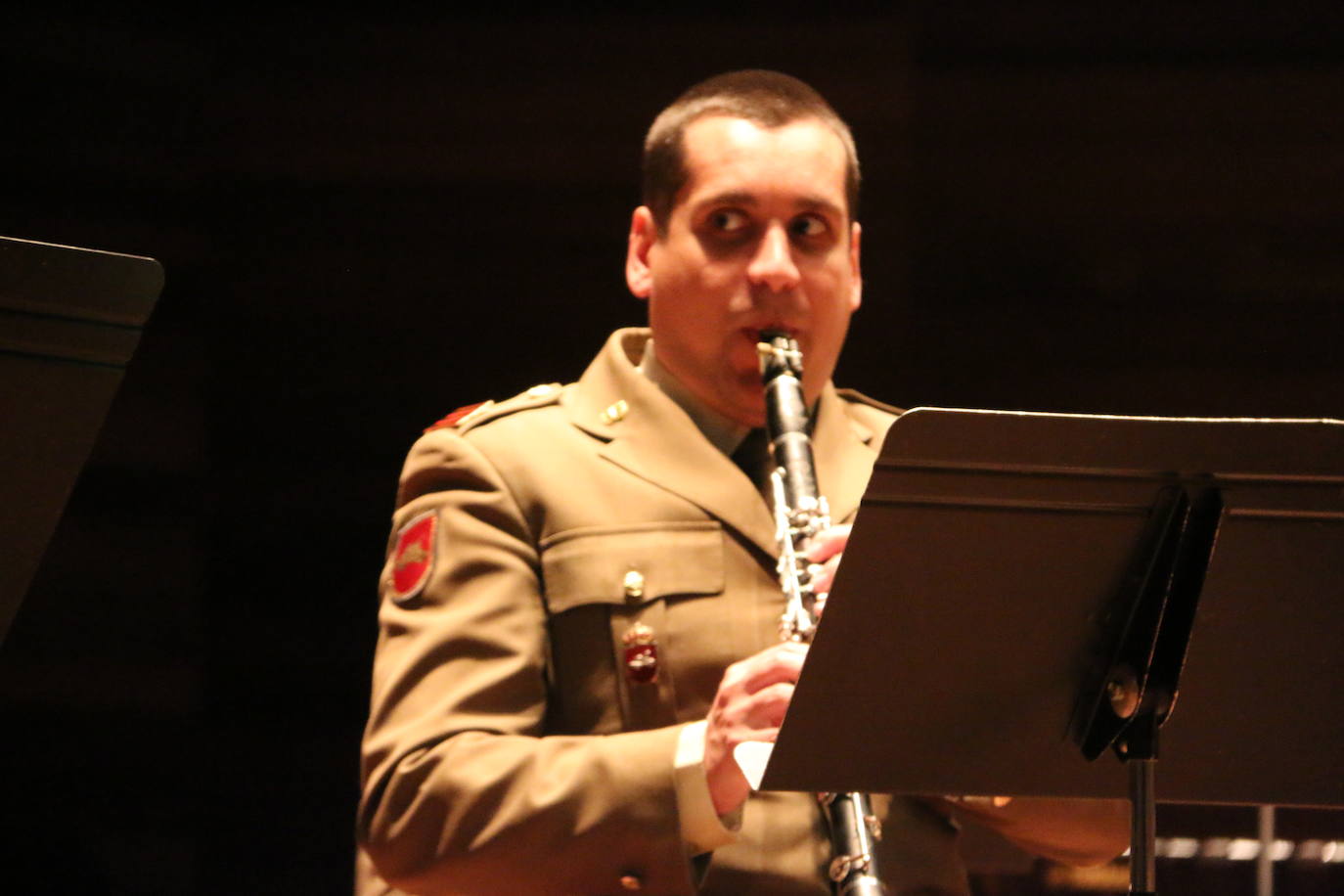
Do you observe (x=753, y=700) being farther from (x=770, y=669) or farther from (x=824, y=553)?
(x=824, y=553)

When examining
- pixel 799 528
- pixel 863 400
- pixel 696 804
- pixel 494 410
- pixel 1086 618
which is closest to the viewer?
pixel 1086 618

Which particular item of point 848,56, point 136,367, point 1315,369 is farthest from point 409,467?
point 1315,369

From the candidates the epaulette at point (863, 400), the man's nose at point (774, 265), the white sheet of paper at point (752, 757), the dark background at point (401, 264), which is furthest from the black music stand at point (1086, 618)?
the dark background at point (401, 264)

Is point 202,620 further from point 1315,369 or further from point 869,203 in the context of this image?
point 1315,369

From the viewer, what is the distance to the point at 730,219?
204cm

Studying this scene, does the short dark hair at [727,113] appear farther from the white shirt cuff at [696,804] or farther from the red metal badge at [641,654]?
the white shirt cuff at [696,804]

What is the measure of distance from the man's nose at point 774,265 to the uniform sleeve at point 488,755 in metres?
0.38

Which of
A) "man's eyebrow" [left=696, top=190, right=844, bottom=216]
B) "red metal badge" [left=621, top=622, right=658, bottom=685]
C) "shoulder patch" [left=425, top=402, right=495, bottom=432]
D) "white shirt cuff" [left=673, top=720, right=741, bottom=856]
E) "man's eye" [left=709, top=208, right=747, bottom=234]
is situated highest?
"man's eyebrow" [left=696, top=190, right=844, bottom=216]

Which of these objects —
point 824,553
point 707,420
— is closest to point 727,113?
point 707,420

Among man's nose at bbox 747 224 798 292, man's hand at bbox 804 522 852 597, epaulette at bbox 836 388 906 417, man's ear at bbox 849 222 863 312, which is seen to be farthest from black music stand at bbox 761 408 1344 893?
epaulette at bbox 836 388 906 417

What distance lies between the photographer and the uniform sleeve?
5.84ft

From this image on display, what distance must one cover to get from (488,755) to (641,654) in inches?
8.5

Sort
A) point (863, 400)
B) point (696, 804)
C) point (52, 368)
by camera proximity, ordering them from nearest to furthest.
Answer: point (52, 368), point (696, 804), point (863, 400)

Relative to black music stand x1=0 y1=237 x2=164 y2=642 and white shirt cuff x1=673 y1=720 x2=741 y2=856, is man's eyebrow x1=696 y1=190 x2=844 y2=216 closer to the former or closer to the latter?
white shirt cuff x1=673 y1=720 x2=741 y2=856
